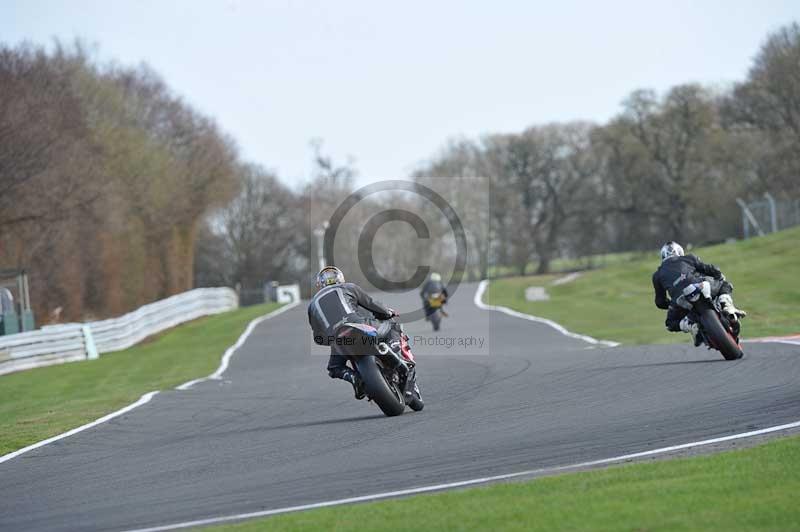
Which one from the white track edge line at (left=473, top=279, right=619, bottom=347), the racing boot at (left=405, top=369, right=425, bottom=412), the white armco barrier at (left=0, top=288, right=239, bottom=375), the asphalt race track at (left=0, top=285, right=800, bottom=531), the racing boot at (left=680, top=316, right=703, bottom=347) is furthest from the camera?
the white armco barrier at (left=0, top=288, right=239, bottom=375)

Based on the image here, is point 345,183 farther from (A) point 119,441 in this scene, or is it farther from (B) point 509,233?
(A) point 119,441

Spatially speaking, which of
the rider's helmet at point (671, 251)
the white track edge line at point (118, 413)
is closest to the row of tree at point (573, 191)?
the white track edge line at point (118, 413)

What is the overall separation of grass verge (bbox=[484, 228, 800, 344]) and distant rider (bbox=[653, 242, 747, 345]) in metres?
7.07

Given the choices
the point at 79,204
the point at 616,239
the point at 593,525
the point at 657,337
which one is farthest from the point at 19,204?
the point at 616,239

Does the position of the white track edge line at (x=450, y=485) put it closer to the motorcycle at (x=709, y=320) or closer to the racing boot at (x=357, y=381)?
the racing boot at (x=357, y=381)

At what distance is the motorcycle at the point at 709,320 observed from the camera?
49.6 feet

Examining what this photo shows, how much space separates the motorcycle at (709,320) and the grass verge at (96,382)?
7.99 meters

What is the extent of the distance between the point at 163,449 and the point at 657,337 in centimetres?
1556

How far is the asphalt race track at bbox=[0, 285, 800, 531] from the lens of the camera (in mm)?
9008

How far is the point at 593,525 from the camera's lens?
6.80 meters

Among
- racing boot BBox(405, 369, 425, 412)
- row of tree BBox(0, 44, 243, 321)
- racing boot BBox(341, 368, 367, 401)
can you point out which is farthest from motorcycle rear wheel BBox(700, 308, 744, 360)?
row of tree BBox(0, 44, 243, 321)

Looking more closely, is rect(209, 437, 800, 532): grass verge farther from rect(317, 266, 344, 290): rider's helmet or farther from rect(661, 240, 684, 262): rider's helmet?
rect(661, 240, 684, 262): rider's helmet

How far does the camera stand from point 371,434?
1162 cm

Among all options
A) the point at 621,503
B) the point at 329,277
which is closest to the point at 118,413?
the point at 329,277
